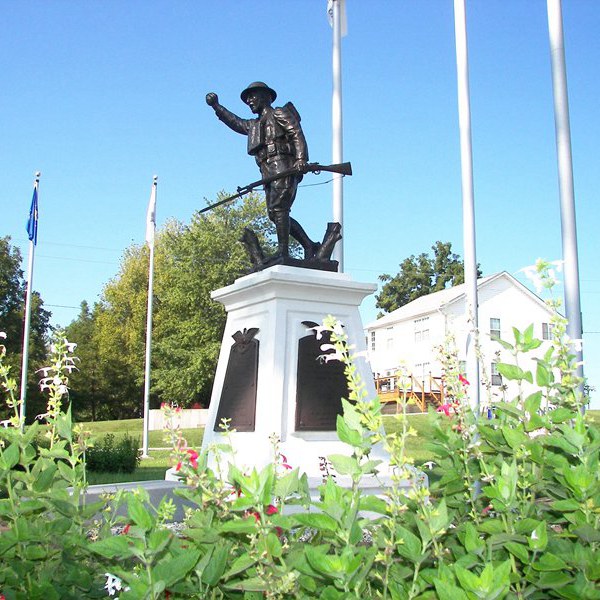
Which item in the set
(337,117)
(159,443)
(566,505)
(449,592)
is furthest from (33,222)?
(449,592)

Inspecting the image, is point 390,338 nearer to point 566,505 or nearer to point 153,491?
point 153,491

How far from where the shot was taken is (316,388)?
7.33 m

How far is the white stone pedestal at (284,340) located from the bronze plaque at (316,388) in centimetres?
6

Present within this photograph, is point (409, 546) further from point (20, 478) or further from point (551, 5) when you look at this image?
point (551, 5)

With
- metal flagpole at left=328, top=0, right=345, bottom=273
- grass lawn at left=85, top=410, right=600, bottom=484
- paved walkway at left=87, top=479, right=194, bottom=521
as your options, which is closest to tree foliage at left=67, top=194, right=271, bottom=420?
grass lawn at left=85, top=410, right=600, bottom=484

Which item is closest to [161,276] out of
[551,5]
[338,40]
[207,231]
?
[207,231]

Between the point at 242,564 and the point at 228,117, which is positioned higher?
the point at 228,117

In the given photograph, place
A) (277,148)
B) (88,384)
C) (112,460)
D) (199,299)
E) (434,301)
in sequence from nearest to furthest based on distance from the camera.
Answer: (277,148), (112,460), (199,299), (434,301), (88,384)

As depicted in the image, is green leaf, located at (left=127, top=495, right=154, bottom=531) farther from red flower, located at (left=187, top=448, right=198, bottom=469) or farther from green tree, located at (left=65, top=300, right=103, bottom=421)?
green tree, located at (left=65, top=300, right=103, bottom=421)

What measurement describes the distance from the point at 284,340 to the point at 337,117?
6.92m

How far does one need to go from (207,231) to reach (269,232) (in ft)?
12.2

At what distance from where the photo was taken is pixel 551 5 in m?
10.6

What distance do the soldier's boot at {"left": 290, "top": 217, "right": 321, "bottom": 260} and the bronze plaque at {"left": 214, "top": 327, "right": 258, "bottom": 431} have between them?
4.73 feet

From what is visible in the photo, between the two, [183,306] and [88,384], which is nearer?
[183,306]
